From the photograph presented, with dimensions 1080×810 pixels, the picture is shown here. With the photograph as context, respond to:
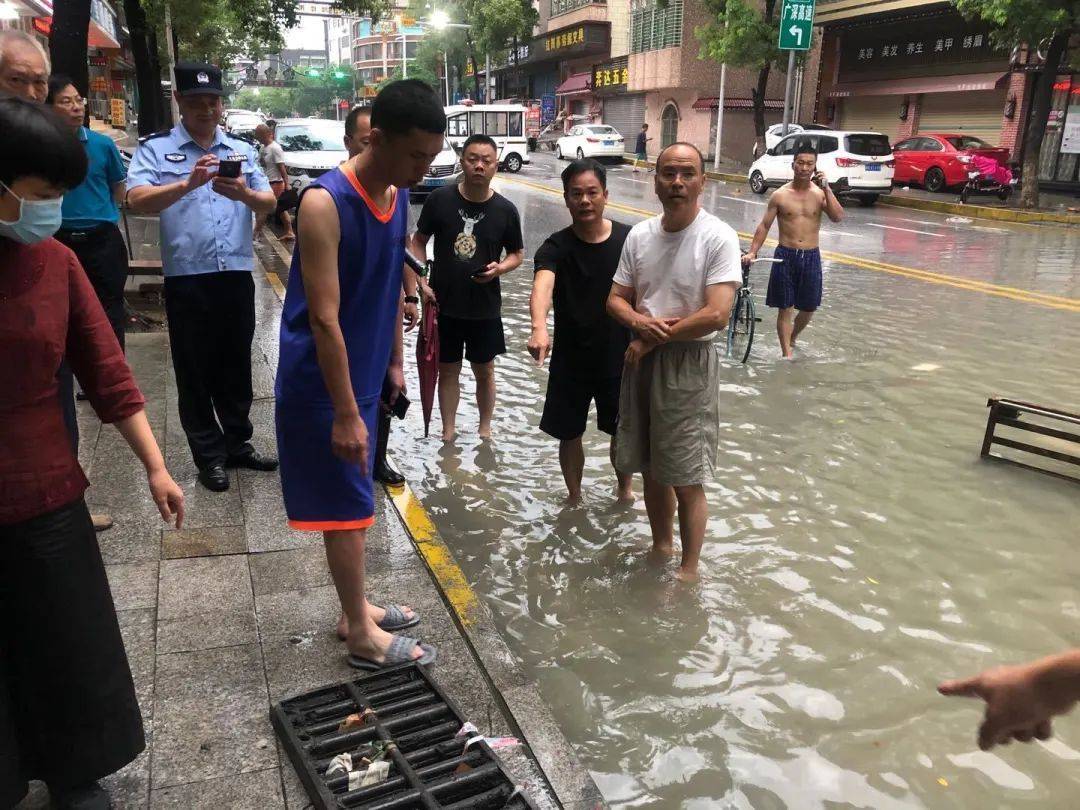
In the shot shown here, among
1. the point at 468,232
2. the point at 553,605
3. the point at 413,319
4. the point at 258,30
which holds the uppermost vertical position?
the point at 258,30

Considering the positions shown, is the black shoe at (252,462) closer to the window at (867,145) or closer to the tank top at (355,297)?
the tank top at (355,297)

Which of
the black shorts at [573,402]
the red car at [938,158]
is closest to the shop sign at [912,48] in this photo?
the red car at [938,158]

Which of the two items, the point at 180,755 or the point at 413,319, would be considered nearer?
the point at 180,755

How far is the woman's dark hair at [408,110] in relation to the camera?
2621 millimetres

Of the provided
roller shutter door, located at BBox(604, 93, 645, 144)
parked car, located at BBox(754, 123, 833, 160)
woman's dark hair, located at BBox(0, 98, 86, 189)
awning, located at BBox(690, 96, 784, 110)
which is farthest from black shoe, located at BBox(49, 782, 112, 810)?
roller shutter door, located at BBox(604, 93, 645, 144)

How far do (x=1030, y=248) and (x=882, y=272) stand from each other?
4327 mm

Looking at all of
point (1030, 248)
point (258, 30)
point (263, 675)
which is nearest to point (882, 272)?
point (1030, 248)

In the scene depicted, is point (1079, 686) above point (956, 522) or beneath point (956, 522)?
above

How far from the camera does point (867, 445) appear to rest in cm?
593

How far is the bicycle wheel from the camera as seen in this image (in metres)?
8.08

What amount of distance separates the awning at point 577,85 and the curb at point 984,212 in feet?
92.8

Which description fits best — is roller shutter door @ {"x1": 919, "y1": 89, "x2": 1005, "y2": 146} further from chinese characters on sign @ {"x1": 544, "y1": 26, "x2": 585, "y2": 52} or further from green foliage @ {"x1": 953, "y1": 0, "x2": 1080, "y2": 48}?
chinese characters on sign @ {"x1": 544, "y1": 26, "x2": 585, "y2": 52}

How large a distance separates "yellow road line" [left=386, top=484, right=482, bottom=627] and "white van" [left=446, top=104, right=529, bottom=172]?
27424 millimetres

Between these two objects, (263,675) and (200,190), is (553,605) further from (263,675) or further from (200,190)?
(200,190)
